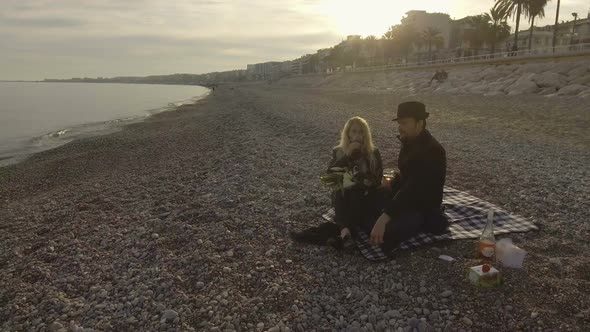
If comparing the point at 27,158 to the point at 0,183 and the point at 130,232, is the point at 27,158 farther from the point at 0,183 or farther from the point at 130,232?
the point at 130,232

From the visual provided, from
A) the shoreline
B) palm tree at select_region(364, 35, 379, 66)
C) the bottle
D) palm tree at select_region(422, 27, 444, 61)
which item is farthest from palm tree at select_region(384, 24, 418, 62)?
the bottle

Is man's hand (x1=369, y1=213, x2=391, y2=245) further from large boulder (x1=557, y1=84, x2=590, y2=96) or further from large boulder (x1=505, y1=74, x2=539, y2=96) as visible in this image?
large boulder (x1=505, y1=74, x2=539, y2=96)

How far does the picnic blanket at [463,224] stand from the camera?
5195mm

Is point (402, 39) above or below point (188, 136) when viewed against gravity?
above

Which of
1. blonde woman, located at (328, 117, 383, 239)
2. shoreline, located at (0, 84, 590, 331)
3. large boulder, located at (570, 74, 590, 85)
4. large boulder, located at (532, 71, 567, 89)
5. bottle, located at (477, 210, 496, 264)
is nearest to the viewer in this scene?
shoreline, located at (0, 84, 590, 331)

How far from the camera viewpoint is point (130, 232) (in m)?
6.81

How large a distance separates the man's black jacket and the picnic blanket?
0.58 metres

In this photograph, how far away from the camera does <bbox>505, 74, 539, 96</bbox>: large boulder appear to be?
97.0 ft

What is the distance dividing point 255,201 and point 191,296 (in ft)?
11.4

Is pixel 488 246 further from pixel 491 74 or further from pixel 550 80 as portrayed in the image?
pixel 491 74

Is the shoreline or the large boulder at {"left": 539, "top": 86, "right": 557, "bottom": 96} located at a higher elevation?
the shoreline

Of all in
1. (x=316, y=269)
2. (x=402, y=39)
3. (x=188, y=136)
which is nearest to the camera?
(x=316, y=269)

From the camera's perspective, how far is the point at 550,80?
29.9 meters

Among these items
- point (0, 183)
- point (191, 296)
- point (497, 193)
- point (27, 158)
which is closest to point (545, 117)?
point (497, 193)
